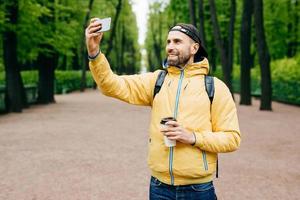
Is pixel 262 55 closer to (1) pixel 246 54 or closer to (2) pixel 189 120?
(1) pixel 246 54

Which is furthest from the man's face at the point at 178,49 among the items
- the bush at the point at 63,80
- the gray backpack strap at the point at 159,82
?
the bush at the point at 63,80

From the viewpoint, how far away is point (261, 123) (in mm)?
18188

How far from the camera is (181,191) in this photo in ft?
10.3

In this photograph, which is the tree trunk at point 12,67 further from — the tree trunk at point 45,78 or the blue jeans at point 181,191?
the blue jeans at point 181,191

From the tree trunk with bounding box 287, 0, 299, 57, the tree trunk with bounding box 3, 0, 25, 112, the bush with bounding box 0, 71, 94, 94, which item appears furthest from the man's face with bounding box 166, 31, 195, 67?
the tree trunk with bounding box 287, 0, 299, 57

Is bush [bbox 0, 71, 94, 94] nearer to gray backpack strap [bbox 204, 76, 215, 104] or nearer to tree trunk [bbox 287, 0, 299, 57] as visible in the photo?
tree trunk [bbox 287, 0, 299, 57]

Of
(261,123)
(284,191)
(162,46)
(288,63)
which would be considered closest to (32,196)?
(284,191)

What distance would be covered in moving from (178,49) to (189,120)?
45 cm

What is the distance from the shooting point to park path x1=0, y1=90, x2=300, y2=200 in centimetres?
733

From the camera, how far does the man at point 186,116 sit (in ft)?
10.1

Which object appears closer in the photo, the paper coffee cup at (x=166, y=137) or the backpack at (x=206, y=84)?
the paper coffee cup at (x=166, y=137)

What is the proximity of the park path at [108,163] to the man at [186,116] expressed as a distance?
3857mm

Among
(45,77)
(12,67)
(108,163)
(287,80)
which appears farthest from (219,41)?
(108,163)

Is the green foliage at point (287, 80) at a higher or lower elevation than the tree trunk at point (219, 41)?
lower
